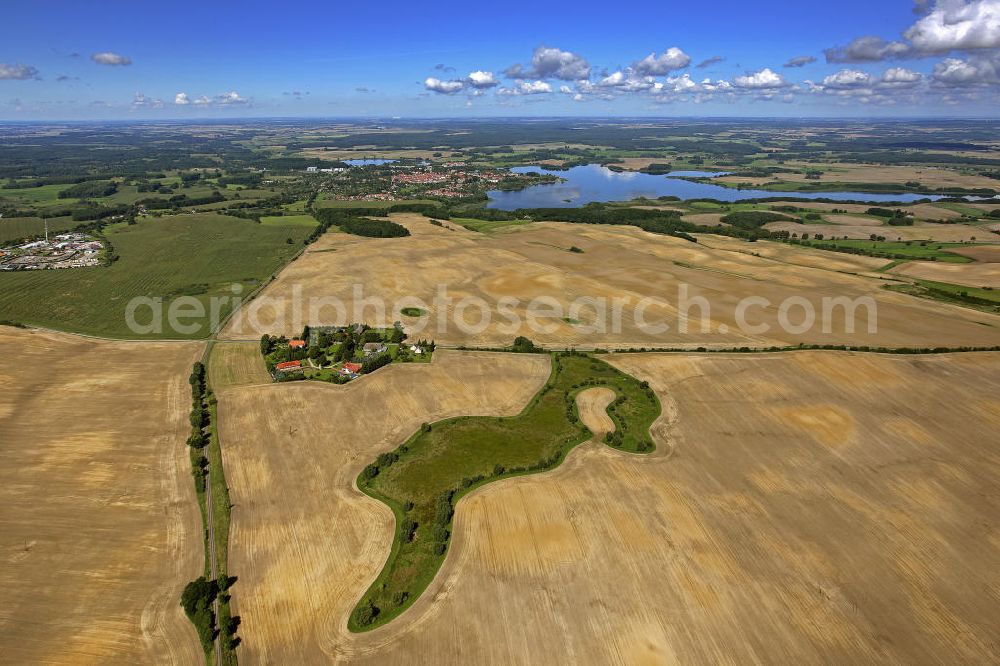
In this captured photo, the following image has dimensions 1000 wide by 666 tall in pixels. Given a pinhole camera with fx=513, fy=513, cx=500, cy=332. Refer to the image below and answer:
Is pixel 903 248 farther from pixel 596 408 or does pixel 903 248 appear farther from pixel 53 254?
pixel 53 254

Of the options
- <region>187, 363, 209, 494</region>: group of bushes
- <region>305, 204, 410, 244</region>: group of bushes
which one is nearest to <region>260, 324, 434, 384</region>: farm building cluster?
<region>187, 363, 209, 494</region>: group of bushes

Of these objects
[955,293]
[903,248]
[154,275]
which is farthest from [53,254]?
[903,248]

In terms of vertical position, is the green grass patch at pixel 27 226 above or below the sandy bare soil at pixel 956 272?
above

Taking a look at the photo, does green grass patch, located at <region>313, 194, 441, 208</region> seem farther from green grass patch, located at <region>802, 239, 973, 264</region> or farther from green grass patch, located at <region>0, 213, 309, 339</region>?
green grass patch, located at <region>802, 239, 973, 264</region>

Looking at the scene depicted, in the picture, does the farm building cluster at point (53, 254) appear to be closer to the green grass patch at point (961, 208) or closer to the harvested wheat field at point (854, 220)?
the harvested wheat field at point (854, 220)

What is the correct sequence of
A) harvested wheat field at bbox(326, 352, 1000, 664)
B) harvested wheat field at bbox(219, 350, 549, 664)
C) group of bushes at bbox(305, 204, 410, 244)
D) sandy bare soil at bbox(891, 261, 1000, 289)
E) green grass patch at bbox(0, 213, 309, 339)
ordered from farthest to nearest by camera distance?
group of bushes at bbox(305, 204, 410, 244) < sandy bare soil at bbox(891, 261, 1000, 289) < green grass patch at bbox(0, 213, 309, 339) < harvested wheat field at bbox(219, 350, 549, 664) < harvested wheat field at bbox(326, 352, 1000, 664)

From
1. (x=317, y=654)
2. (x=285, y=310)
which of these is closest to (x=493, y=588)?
(x=317, y=654)

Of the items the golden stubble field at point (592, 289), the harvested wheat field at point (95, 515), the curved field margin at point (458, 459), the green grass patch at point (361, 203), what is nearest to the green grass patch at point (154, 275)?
the golden stubble field at point (592, 289)
